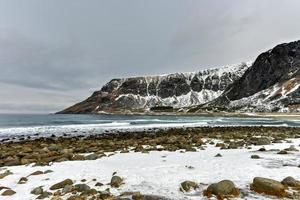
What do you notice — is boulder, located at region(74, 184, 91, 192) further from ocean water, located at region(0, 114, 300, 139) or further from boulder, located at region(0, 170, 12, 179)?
ocean water, located at region(0, 114, 300, 139)

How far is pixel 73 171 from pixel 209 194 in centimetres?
804

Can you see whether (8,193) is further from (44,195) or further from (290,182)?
(290,182)

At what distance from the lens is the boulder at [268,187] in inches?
474

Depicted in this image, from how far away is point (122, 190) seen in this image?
13.3 metres

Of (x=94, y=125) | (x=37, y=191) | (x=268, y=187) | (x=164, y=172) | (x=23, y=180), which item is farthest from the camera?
(x=94, y=125)

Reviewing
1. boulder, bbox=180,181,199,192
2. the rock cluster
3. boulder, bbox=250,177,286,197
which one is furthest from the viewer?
the rock cluster

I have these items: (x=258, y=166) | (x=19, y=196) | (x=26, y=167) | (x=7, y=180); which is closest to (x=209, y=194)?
(x=258, y=166)

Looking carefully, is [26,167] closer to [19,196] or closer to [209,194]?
[19,196]

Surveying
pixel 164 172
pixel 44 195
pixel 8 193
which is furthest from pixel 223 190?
pixel 8 193

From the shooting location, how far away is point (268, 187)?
40.3 ft

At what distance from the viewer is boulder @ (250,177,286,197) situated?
474 inches

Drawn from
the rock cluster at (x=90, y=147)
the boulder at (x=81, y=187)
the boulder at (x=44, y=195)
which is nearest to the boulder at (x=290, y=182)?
the boulder at (x=81, y=187)

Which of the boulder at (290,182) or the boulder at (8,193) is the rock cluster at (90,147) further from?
the boulder at (290,182)

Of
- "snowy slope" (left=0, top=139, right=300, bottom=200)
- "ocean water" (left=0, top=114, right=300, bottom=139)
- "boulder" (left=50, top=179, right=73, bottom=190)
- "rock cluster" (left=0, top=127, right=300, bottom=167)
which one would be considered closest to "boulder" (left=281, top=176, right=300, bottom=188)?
"snowy slope" (left=0, top=139, right=300, bottom=200)
